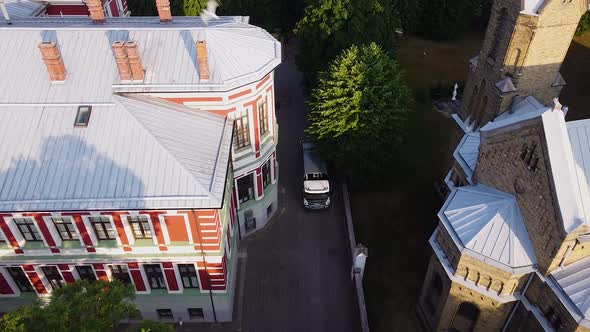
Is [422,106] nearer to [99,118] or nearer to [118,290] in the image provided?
[99,118]

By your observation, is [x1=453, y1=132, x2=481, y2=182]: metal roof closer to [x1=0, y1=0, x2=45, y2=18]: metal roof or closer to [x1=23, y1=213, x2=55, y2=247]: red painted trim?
[x1=23, y1=213, x2=55, y2=247]: red painted trim

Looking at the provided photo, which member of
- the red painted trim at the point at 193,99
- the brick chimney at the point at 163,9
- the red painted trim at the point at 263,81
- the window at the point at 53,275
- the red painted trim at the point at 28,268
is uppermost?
the brick chimney at the point at 163,9

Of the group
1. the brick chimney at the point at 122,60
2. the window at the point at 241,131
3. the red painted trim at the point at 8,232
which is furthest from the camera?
the window at the point at 241,131

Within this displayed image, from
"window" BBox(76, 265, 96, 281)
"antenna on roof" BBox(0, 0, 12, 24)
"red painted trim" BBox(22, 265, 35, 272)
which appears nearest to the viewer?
"red painted trim" BBox(22, 265, 35, 272)

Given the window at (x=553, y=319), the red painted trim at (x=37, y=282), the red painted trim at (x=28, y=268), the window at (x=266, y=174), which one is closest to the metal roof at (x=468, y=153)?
the window at (x=553, y=319)

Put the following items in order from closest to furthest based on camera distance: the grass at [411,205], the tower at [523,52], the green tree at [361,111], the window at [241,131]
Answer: the tower at [523,52] < the window at [241,131] < the grass at [411,205] < the green tree at [361,111]

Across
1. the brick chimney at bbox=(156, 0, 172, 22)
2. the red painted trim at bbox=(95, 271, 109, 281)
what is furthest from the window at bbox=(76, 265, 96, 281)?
the brick chimney at bbox=(156, 0, 172, 22)

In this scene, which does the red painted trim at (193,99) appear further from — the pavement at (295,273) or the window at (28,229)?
the pavement at (295,273)
